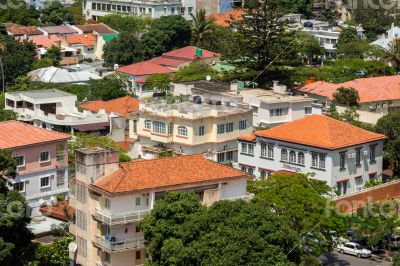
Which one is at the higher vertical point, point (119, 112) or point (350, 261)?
point (119, 112)

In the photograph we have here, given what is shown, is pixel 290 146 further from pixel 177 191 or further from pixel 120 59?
pixel 120 59

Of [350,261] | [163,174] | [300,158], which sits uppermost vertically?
[163,174]

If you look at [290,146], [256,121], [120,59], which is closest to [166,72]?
[120,59]

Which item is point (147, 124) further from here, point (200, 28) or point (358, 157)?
point (200, 28)

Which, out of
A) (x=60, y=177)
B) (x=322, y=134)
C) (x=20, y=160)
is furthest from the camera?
(x=322, y=134)

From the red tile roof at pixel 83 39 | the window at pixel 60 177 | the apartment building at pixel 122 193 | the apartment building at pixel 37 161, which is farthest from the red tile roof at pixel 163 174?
the red tile roof at pixel 83 39

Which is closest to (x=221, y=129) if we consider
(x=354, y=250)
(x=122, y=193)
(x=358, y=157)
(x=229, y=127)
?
(x=229, y=127)

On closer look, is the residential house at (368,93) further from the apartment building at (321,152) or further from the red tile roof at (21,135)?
the red tile roof at (21,135)
